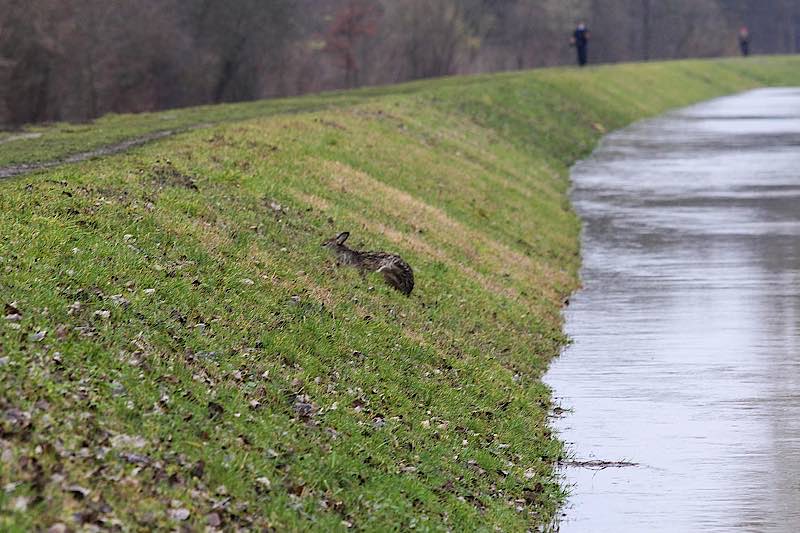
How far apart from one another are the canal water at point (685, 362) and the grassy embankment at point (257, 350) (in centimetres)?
48

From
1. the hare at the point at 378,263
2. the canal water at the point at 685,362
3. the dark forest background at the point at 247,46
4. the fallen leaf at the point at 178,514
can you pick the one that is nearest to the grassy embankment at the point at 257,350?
the fallen leaf at the point at 178,514

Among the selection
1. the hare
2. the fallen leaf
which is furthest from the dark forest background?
the fallen leaf

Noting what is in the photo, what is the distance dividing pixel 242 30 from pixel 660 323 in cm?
5050

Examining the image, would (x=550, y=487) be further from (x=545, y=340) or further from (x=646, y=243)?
(x=646, y=243)

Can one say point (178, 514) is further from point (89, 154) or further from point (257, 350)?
point (89, 154)

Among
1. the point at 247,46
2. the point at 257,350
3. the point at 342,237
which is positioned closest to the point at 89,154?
the point at 342,237

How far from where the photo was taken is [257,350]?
12.2 metres

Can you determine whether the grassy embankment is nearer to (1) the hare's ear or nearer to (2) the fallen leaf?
(2) the fallen leaf

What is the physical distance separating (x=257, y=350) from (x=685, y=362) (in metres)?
5.99

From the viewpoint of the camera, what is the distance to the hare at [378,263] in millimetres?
16547

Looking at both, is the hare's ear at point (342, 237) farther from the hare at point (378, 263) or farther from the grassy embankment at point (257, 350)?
the grassy embankment at point (257, 350)

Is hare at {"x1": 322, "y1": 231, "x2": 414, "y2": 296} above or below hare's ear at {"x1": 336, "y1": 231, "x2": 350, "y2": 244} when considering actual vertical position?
below

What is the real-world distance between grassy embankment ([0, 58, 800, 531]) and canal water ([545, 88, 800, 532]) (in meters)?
0.48

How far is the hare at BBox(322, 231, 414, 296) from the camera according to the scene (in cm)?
1655
